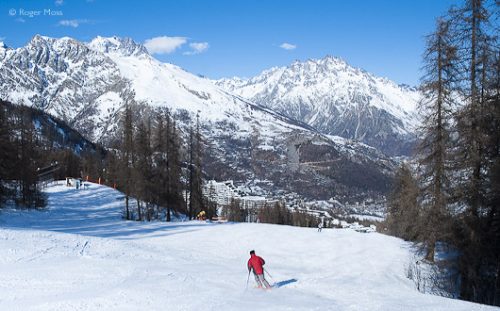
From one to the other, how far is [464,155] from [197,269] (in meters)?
14.6

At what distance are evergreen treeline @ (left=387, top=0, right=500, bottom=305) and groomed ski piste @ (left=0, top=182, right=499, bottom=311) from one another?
3.29 metres

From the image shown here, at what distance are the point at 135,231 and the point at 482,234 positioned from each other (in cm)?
2654

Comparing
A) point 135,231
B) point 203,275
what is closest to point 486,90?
point 203,275

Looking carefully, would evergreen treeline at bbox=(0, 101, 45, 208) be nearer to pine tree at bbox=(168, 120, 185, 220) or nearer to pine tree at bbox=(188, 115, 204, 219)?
pine tree at bbox=(168, 120, 185, 220)

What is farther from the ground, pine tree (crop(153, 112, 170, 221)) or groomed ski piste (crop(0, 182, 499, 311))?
pine tree (crop(153, 112, 170, 221))

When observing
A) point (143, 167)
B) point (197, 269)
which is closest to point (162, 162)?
point (143, 167)

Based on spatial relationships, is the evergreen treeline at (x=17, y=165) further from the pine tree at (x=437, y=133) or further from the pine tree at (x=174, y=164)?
the pine tree at (x=437, y=133)

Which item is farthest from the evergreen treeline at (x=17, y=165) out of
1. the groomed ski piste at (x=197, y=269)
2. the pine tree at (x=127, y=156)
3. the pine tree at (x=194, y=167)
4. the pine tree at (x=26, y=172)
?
the pine tree at (x=194, y=167)

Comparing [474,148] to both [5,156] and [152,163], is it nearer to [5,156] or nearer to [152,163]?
[152,163]

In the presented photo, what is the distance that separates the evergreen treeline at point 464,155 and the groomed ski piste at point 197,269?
10.8 feet

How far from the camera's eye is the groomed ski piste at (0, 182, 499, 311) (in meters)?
17.4

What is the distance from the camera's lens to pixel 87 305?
16.4 meters

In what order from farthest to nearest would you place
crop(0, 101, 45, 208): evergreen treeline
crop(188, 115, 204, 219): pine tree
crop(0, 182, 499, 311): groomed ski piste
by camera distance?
1. crop(188, 115, 204, 219): pine tree
2. crop(0, 101, 45, 208): evergreen treeline
3. crop(0, 182, 499, 311): groomed ski piste

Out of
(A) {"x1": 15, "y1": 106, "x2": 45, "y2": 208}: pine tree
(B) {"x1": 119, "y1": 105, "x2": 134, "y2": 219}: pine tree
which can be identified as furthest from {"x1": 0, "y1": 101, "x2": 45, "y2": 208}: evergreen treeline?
(B) {"x1": 119, "y1": 105, "x2": 134, "y2": 219}: pine tree
